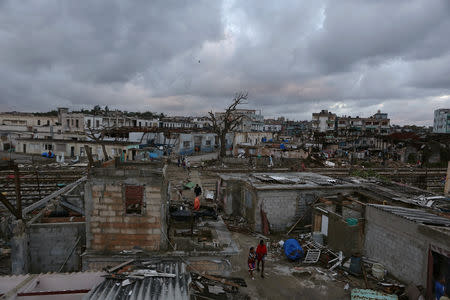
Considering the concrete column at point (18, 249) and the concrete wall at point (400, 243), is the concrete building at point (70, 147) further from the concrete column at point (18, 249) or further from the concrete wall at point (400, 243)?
the concrete wall at point (400, 243)

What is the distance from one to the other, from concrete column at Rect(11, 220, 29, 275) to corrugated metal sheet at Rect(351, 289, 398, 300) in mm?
11534

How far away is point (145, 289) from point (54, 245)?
663cm

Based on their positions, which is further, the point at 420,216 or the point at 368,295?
the point at 420,216

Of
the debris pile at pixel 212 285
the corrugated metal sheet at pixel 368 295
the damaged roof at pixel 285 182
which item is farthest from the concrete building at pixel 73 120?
the corrugated metal sheet at pixel 368 295

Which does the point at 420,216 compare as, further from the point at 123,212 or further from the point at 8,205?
the point at 8,205

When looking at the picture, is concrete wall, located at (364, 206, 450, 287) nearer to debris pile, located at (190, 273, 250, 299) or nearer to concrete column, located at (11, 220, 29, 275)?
debris pile, located at (190, 273, 250, 299)

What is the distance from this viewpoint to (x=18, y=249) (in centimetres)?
968

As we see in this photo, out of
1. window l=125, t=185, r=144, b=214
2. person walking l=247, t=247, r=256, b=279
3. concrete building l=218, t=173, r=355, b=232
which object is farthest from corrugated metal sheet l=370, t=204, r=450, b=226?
window l=125, t=185, r=144, b=214

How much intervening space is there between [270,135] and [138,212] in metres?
51.5

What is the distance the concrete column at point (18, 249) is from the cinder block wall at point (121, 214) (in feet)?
11.3

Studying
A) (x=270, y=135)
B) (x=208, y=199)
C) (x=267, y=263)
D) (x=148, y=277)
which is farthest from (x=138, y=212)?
(x=270, y=135)

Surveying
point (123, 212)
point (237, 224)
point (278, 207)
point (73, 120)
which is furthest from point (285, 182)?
point (73, 120)

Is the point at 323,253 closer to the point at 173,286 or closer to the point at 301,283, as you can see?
the point at 301,283

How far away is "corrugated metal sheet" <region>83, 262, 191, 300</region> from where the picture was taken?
5.73m
